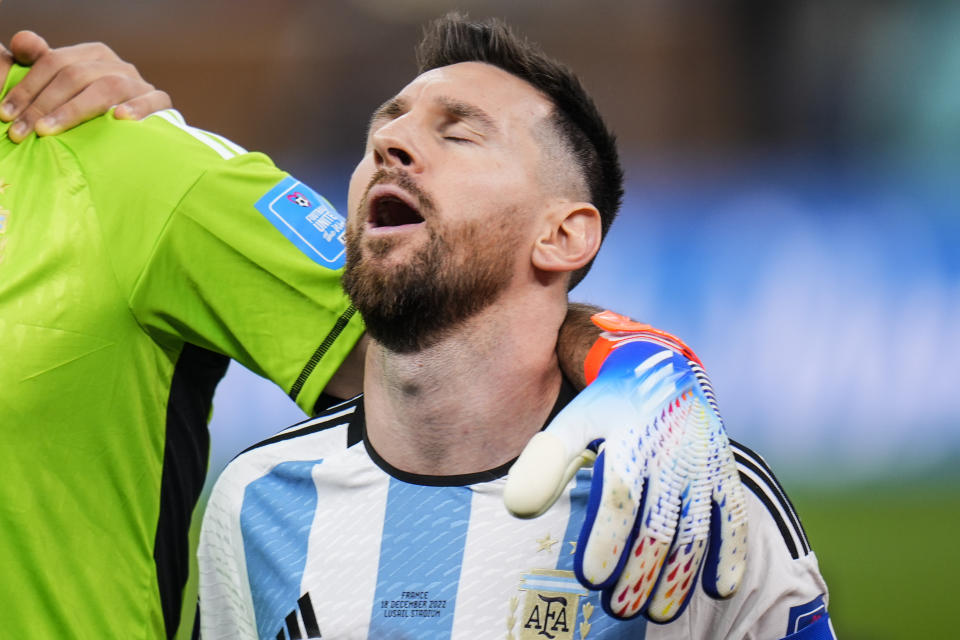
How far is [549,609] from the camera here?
5.13 ft

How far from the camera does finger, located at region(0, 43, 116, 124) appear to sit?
191cm

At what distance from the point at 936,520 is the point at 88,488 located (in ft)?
13.9

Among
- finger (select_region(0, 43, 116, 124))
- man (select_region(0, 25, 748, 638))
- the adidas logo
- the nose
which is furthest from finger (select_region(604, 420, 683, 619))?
finger (select_region(0, 43, 116, 124))

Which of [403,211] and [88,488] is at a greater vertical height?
[403,211]

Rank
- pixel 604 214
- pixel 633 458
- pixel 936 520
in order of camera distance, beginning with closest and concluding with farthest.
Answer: pixel 633 458 → pixel 604 214 → pixel 936 520

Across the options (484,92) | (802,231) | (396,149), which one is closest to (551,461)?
(396,149)

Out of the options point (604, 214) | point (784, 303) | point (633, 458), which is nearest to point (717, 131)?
point (784, 303)

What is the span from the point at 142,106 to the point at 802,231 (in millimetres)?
3795

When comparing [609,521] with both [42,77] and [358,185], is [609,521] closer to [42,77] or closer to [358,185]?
[358,185]

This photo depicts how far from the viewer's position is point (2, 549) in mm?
1650

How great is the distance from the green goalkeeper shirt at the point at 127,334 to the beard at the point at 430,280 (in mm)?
173

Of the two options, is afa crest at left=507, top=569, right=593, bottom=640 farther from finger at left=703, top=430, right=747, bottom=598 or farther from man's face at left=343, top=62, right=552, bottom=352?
man's face at left=343, top=62, right=552, bottom=352

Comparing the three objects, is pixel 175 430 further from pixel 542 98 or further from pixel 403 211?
pixel 542 98

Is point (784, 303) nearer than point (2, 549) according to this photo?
No
